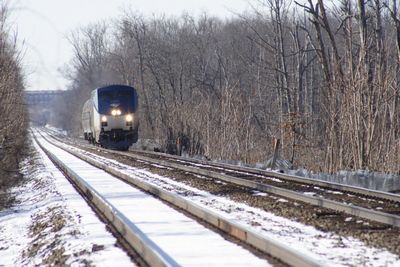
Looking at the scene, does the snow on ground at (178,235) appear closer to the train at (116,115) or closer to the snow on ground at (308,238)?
the snow on ground at (308,238)

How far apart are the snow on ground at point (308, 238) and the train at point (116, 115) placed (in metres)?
24.8

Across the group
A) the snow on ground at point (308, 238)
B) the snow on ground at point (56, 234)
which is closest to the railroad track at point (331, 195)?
the snow on ground at point (308, 238)

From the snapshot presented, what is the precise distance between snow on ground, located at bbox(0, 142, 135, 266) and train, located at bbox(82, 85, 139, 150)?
759 inches

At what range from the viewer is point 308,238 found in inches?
295

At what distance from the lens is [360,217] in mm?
9023

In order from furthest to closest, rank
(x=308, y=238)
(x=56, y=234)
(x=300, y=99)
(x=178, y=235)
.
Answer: (x=300, y=99) → (x=56, y=234) → (x=178, y=235) → (x=308, y=238)

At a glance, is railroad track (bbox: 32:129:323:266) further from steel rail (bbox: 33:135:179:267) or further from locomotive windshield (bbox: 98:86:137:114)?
locomotive windshield (bbox: 98:86:137:114)

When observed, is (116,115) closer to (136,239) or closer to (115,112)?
(115,112)

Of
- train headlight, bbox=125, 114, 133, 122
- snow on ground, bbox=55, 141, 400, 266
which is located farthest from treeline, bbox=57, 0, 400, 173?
snow on ground, bbox=55, 141, 400, 266

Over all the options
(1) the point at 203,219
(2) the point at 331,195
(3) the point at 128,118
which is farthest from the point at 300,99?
(1) the point at 203,219

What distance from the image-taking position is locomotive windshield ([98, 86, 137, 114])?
3603 cm

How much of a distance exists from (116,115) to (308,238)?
2942cm

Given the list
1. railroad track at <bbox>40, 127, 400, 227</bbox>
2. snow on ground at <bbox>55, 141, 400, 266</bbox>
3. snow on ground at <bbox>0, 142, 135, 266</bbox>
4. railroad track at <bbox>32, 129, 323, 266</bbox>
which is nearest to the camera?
railroad track at <bbox>32, 129, 323, 266</bbox>

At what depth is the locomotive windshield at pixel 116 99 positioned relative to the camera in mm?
36031
